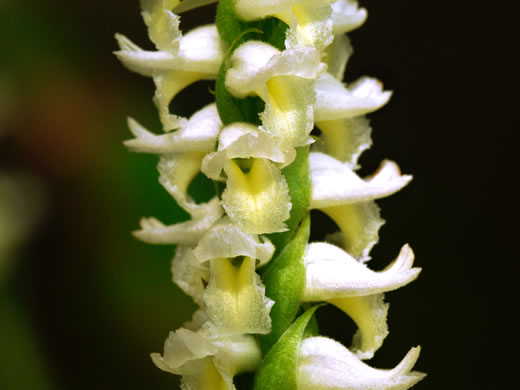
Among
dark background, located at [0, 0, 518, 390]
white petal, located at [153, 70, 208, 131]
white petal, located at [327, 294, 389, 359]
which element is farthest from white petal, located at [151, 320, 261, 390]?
dark background, located at [0, 0, 518, 390]

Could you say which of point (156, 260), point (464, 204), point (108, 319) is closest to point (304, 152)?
point (156, 260)

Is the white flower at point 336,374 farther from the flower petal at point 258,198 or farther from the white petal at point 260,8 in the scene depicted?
the white petal at point 260,8

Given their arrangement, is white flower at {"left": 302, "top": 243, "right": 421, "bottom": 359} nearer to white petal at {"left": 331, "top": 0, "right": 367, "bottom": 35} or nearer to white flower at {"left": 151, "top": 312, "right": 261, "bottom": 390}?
white flower at {"left": 151, "top": 312, "right": 261, "bottom": 390}

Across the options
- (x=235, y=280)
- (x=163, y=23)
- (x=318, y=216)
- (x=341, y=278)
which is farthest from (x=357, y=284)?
(x=318, y=216)

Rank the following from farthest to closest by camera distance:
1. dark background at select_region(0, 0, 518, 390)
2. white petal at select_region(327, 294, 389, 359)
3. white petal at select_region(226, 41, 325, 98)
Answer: dark background at select_region(0, 0, 518, 390) < white petal at select_region(327, 294, 389, 359) < white petal at select_region(226, 41, 325, 98)

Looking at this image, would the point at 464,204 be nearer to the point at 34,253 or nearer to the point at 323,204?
the point at 34,253
